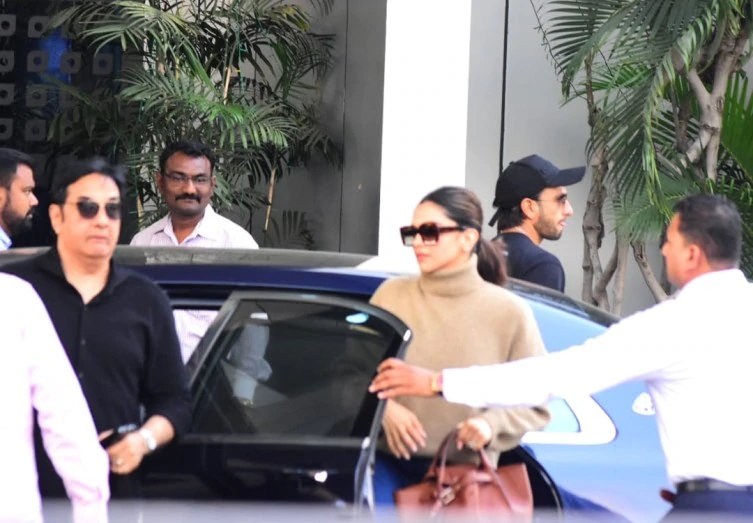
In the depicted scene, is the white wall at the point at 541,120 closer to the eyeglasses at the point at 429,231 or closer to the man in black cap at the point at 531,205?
the man in black cap at the point at 531,205

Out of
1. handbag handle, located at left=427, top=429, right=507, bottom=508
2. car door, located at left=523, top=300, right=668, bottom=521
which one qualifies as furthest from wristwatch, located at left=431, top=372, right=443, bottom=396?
car door, located at left=523, top=300, right=668, bottom=521

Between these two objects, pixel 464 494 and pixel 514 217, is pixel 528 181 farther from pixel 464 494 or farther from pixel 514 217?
pixel 464 494

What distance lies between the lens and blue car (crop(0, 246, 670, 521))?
3301mm

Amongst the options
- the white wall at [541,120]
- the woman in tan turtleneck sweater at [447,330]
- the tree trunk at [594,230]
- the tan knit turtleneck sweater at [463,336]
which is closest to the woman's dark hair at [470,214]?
the woman in tan turtleneck sweater at [447,330]

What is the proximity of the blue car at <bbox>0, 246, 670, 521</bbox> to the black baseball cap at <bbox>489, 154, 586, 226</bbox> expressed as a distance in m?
0.90

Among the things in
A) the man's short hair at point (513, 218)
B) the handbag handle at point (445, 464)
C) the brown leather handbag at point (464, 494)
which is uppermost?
the man's short hair at point (513, 218)

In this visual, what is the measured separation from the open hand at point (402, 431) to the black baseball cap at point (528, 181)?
1.44 m

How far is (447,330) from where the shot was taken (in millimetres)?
3465

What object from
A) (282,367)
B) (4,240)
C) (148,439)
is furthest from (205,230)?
(148,439)

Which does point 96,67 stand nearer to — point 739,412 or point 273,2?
point 273,2

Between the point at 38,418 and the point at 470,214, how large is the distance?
4.21 ft

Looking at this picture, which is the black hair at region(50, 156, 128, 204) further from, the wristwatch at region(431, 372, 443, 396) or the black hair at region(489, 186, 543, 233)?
the black hair at region(489, 186, 543, 233)

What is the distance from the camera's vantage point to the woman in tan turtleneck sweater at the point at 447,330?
133 inches

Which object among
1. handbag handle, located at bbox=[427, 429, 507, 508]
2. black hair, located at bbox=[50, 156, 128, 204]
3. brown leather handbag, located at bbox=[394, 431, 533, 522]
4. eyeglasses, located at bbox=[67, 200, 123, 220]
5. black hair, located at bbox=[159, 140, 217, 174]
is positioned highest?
black hair, located at bbox=[159, 140, 217, 174]
